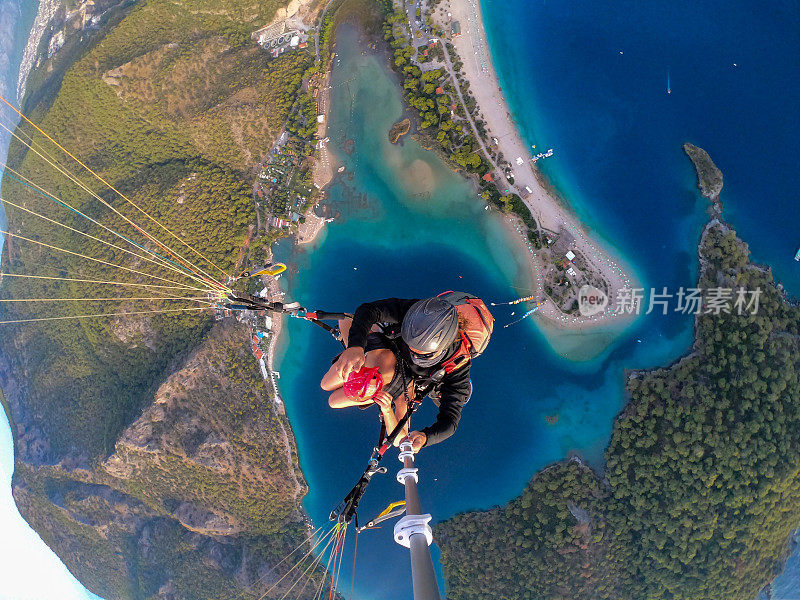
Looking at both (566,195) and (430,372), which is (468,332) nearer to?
(430,372)

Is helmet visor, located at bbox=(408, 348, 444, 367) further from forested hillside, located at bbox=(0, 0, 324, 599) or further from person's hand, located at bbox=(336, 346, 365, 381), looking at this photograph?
forested hillside, located at bbox=(0, 0, 324, 599)

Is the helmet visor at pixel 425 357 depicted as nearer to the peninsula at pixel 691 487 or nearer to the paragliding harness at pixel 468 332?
the paragliding harness at pixel 468 332

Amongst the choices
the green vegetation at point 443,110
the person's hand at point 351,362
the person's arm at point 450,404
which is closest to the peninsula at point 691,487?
the green vegetation at point 443,110

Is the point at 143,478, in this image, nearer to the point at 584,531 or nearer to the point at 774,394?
the point at 584,531

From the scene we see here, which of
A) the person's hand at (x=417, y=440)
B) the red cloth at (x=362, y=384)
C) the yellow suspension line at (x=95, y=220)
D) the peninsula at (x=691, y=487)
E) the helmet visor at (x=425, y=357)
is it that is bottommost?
the person's hand at (x=417, y=440)

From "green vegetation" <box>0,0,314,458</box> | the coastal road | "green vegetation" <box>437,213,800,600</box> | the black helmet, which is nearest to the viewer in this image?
the black helmet

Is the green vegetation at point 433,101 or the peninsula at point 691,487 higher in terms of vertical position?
the green vegetation at point 433,101

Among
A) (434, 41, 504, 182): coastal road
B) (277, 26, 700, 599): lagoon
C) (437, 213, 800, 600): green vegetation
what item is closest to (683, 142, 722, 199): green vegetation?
(437, 213, 800, 600): green vegetation
